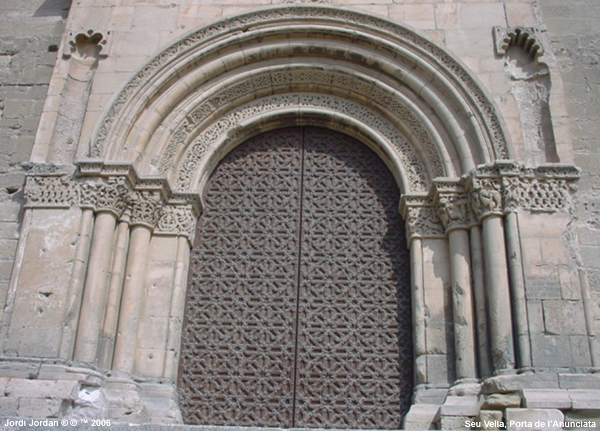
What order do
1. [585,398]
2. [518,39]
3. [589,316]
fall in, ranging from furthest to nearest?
[518,39] < [589,316] < [585,398]

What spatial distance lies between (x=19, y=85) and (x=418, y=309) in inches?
232

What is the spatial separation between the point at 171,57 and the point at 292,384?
4243 millimetres

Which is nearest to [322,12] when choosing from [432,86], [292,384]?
[432,86]

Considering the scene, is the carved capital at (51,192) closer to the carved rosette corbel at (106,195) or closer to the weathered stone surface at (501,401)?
the carved rosette corbel at (106,195)

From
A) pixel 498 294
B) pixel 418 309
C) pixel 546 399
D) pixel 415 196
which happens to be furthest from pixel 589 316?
pixel 415 196

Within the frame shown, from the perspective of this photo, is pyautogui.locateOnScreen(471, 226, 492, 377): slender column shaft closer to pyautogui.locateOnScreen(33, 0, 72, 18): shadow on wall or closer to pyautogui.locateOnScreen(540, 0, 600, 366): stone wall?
pyautogui.locateOnScreen(540, 0, 600, 366): stone wall

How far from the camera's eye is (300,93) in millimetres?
9641

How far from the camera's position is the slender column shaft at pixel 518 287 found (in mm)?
7172

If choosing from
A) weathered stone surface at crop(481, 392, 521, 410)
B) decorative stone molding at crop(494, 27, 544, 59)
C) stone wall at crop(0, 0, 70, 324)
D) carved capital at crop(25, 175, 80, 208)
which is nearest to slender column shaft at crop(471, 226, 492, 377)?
weathered stone surface at crop(481, 392, 521, 410)

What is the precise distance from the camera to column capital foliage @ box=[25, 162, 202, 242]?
820 cm

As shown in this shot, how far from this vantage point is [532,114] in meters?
8.51

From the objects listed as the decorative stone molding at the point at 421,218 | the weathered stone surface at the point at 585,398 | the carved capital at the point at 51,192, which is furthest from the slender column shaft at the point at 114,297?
the weathered stone surface at the point at 585,398

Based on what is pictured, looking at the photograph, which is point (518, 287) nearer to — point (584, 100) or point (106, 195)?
point (584, 100)

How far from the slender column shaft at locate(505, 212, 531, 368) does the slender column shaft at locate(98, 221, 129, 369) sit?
14.0 feet
